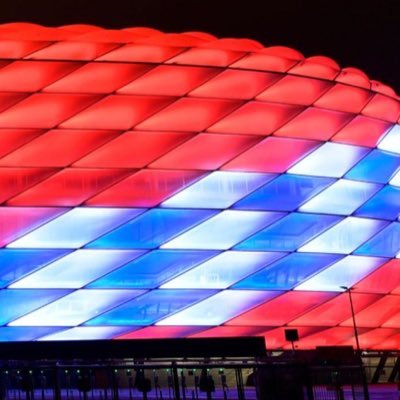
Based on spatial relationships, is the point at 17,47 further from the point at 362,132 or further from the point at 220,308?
the point at 362,132

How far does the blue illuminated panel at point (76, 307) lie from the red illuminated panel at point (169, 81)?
5884mm

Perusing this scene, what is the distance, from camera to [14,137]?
26281mm

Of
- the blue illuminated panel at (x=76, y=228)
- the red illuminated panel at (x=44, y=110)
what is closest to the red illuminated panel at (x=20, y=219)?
the blue illuminated panel at (x=76, y=228)

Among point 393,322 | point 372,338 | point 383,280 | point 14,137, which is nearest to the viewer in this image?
point 14,137

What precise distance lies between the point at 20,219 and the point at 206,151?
5732 millimetres

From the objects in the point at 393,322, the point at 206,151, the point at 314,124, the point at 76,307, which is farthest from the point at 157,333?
the point at 393,322

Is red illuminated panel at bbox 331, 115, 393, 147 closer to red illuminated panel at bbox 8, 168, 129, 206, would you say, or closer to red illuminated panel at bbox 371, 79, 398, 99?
red illuminated panel at bbox 371, 79, 398, 99

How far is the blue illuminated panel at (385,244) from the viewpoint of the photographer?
30605 millimetres

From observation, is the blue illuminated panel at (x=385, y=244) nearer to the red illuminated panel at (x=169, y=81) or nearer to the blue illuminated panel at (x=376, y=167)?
the blue illuminated panel at (x=376, y=167)

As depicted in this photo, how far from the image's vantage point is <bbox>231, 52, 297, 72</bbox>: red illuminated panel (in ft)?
93.6

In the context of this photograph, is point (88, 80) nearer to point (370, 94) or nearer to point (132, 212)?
point (132, 212)

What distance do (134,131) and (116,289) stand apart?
15.2 feet

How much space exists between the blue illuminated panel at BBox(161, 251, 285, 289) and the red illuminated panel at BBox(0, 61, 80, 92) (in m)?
6.84

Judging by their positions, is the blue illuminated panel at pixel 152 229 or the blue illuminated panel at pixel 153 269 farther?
the blue illuminated panel at pixel 153 269
